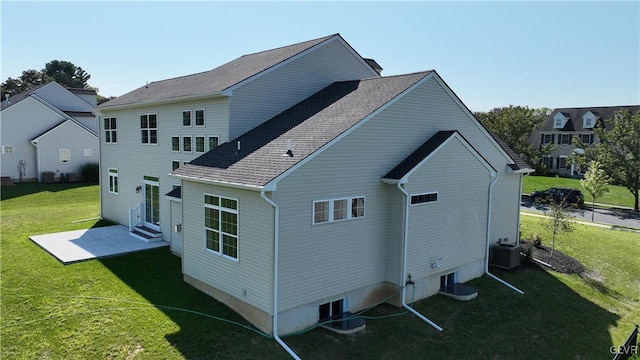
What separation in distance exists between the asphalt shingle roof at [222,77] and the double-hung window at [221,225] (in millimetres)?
4154

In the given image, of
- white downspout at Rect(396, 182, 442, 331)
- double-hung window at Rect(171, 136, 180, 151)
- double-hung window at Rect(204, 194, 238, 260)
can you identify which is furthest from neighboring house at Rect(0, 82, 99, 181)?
white downspout at Rect(396, 182, 442, 331)

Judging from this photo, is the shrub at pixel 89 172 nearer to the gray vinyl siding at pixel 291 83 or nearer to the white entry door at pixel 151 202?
the white entry door at pixel 151 202

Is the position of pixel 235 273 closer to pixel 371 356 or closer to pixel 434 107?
pixel 371 356

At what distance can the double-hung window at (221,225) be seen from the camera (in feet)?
37.4

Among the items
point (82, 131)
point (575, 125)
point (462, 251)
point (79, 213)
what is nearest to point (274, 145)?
point (462, 251)

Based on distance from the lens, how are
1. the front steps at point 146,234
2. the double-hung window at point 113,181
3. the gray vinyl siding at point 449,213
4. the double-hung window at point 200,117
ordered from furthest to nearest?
the double-hung window at point 113,181 → the front steps at point 146,234 → the double-hung window at point 200,117 → the gray vinyl siding at point 449,213

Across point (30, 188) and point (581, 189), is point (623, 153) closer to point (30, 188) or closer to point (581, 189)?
point (581, 189)

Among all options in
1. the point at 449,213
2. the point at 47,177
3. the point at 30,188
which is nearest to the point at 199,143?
the point at 449,213

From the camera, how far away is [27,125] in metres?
35.2

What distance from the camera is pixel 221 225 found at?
38.7 feet

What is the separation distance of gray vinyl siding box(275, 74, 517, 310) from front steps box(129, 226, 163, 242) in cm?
913

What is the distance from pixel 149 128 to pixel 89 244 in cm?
529

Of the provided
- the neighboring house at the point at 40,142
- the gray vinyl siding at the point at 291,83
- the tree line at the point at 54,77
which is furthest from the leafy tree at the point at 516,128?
the tree line at the point at 54,77

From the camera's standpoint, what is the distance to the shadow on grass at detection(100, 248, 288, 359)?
386 inches
